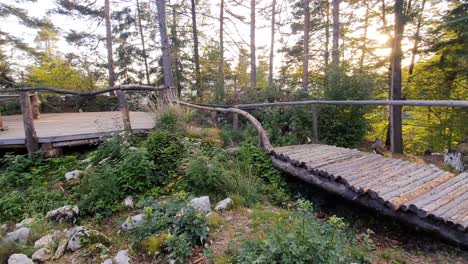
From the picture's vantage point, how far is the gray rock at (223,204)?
2.80m

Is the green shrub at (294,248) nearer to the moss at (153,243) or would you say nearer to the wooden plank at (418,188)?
the moss at (153,243)

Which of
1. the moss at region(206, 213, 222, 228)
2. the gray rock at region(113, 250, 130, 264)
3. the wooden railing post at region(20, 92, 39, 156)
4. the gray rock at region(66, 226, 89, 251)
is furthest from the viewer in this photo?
the wooden railing post at region(20, 92, 39, 156)

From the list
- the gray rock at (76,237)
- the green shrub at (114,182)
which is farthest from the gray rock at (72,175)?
the gray rock at (76,237)

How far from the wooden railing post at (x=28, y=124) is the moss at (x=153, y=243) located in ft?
10.8

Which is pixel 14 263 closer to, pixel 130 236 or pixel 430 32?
pixel 130 236

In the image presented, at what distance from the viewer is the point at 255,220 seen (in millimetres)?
2506

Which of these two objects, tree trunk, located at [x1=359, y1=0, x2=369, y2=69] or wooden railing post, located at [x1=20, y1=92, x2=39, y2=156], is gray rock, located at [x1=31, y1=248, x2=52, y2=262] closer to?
wooden railing post, located at [x1=20, y1=92, x2=39, y2=156]

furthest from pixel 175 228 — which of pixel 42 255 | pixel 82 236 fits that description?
pixel 42 255

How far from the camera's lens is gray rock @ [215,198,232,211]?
2797mm

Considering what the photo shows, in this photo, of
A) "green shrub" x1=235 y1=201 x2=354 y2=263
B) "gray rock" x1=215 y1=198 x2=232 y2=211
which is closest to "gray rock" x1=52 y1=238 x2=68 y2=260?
"gray rock" x1=215 y1=198 x2=232 y2=211

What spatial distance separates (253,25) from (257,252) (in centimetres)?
1254

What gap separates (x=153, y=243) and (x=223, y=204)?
924 mm

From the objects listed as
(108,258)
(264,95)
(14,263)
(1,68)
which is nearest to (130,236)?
(108,258)

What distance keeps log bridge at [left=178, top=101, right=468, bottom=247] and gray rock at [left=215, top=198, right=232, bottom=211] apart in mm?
1152
